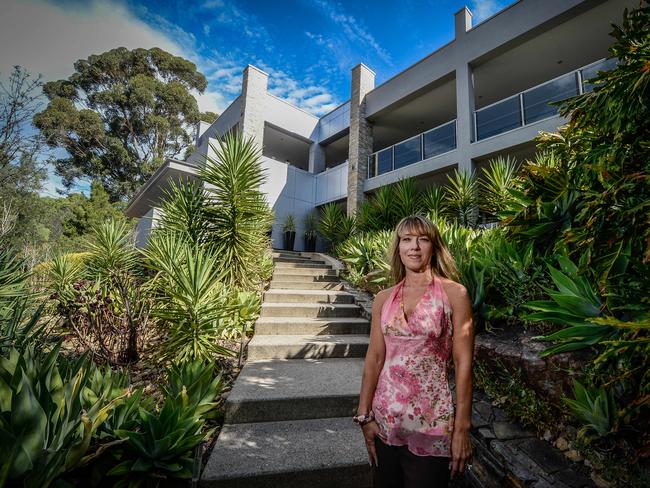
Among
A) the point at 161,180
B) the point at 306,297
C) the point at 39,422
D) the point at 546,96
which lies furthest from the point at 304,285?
the point at 546,96

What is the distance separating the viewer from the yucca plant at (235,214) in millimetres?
5082

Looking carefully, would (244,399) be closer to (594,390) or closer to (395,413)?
(395,413)

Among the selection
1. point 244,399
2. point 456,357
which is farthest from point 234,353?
point 456,357

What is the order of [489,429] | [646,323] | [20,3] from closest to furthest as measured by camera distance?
[646,323] < [489,429] < [20,3]

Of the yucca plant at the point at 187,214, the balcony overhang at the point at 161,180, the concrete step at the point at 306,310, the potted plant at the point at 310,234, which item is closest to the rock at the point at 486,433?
the concrete step at the point at 306,310

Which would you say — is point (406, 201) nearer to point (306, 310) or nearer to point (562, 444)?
point (306, 310)

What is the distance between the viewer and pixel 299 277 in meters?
6.50

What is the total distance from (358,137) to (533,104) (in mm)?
5965

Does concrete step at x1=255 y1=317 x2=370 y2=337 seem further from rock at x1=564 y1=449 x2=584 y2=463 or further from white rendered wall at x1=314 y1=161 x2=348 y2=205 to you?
white rendered wall at x1=314 y1=161 x2=348 y2=205

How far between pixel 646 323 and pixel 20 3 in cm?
1570

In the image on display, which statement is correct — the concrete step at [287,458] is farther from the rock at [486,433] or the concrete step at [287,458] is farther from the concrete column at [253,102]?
the concrete column at [253,102]

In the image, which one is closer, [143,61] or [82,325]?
[82,325]

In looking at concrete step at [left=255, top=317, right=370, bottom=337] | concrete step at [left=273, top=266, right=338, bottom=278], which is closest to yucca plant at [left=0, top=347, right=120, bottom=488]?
concrete step at [left=255, top=317, right=370, bottom=337]

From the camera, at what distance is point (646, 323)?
109cm
